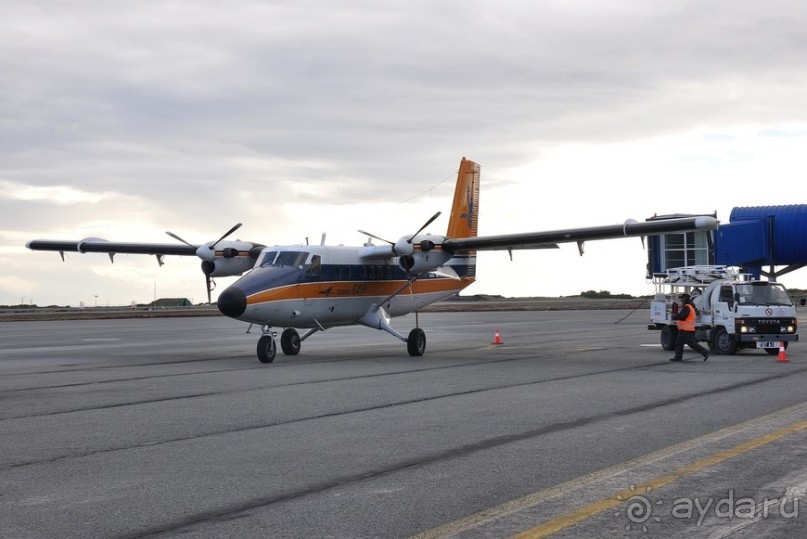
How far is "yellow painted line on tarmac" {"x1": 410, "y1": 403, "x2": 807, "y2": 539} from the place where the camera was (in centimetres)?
695

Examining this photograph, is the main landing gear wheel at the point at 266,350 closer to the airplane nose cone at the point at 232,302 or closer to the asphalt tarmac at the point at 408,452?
the airplane nose cone at the point at 232,302

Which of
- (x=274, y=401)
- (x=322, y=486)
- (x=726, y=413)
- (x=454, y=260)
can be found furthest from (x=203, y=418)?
(x=454, y=260)

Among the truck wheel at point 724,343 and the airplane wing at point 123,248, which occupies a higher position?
the airplane wing at point 123,248

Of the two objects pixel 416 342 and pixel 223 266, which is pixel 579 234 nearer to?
pixel 416 342

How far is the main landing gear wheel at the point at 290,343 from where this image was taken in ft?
88.6

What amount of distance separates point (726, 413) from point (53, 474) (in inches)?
352

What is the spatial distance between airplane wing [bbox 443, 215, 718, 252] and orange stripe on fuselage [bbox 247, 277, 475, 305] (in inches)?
87.1

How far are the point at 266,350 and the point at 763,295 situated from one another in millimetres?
13711

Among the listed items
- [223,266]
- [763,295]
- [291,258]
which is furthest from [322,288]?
[763,295]

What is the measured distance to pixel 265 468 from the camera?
31.5ft

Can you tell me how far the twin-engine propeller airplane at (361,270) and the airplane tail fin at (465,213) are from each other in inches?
1.3

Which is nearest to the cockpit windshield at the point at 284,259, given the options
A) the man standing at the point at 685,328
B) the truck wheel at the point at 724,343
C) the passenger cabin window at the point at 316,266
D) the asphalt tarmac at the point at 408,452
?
the passenger cabin window at the point at 316,266

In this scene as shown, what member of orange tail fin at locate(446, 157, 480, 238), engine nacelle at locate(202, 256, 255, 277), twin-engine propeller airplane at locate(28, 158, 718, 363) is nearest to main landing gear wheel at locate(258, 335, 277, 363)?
twin-engine propeller airplane at locate(28, 158, 718, 363)

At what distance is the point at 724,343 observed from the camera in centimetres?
2605
